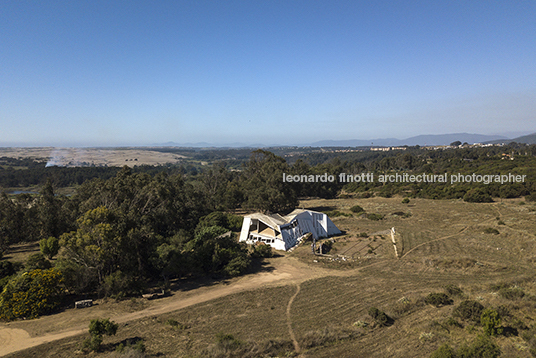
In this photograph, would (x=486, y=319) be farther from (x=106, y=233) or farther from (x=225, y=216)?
(x=225, y=216)

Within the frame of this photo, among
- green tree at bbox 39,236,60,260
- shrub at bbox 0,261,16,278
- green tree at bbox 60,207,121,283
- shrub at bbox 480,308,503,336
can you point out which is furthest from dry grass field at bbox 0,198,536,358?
green tree at bbox 39,236,60,260

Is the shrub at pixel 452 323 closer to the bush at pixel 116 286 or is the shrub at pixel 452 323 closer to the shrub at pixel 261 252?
the shrub at pixel 261 252

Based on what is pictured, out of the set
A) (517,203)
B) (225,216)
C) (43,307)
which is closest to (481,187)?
(517,203)

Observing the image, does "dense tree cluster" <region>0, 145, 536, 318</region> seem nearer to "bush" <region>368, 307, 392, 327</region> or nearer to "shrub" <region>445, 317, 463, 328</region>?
"bush" <region>368, 307, 392, 327</region>

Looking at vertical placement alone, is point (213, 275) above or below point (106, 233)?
below

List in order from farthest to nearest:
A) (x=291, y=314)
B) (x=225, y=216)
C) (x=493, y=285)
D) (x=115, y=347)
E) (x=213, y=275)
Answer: (x=225, y=216), (x=213, y=275), (x=493, y=285), (x=291, y=314), (x=115, y=347)

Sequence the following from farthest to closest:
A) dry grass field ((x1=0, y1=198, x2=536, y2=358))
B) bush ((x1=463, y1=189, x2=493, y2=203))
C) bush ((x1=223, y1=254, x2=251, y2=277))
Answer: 1. bush ((x1=463, y1=189, x2=493, y2=203))
2. bush ((x1=223, y1=254, x2=251, y2=277))
3. dry grass field ((x1=0, y1=198, x2=536, y2=358))

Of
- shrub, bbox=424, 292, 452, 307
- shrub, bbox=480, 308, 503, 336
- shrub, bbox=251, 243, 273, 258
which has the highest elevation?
shrub, bbox=480, 308, 503, 336
